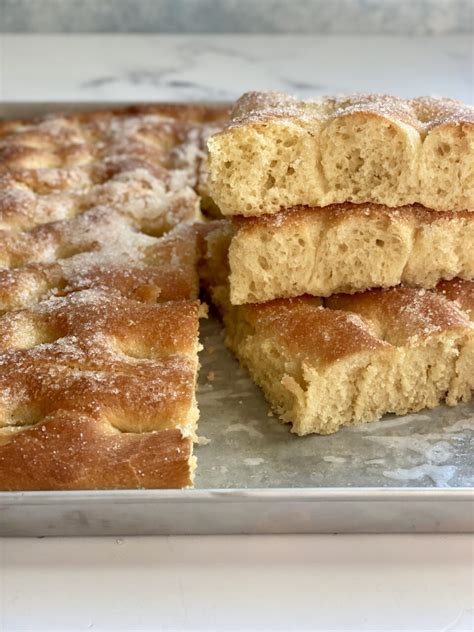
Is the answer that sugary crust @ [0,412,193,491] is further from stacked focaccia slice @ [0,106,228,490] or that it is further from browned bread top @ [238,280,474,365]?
browned bread top @ [238,280,474,365]

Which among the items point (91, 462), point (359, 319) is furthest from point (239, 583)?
point (359, 319)

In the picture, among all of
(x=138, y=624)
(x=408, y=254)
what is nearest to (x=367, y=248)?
(x=408, y=254)

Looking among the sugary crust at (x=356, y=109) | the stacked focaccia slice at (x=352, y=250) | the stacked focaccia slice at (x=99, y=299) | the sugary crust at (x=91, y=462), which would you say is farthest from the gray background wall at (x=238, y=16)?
the sugary crust at (x=91, y=462)

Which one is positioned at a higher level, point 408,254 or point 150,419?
point 408,254

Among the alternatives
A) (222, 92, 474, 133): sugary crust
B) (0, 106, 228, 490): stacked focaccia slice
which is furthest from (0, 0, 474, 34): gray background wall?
(222, 92, 474, 133): sugary crust

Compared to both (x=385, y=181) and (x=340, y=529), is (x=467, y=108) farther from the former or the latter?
(x=340, y=529)
